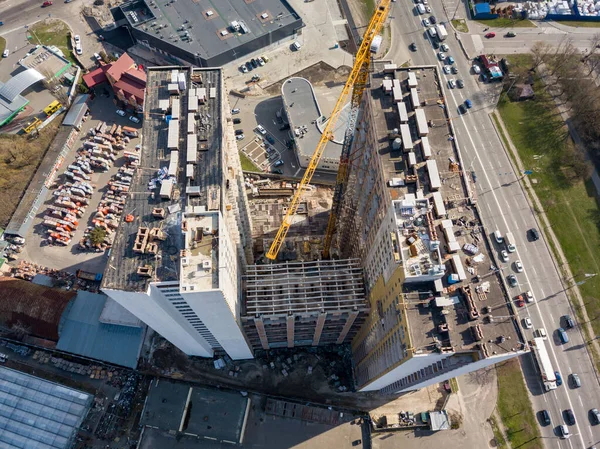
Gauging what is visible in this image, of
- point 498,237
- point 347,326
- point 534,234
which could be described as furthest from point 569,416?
point 347,326

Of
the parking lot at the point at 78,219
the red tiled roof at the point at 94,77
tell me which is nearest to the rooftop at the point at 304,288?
the parking lot at the point at 78,219

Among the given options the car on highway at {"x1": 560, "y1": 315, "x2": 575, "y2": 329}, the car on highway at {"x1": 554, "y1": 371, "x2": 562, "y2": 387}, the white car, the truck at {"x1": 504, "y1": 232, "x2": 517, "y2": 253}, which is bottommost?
the car on highway at {"x1": 554, "y1": 371, "x2": 562, "y2": 387}

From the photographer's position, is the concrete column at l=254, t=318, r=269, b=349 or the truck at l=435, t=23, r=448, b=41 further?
the truck at l=435, t=23, r=448, b=41

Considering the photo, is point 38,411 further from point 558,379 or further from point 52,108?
point 558,379

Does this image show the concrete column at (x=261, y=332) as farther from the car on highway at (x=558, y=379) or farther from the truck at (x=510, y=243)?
the truck at (x=510, y=243)

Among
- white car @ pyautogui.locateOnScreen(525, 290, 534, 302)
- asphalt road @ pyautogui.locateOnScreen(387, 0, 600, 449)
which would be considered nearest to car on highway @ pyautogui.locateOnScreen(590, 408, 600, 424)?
asphalt road @ pyautogui.locateOnScreen(387, 0, 600, 449)

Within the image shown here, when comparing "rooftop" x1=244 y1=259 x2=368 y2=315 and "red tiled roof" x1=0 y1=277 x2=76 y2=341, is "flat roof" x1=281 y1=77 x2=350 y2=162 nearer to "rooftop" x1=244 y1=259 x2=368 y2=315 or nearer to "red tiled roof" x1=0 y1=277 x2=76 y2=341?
"rooftop" x1=244 y1=259 x2=368 y2=315

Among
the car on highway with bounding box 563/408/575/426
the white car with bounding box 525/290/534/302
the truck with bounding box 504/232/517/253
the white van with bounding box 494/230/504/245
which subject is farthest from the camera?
the white van with bounding box 494/230/504/245
